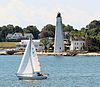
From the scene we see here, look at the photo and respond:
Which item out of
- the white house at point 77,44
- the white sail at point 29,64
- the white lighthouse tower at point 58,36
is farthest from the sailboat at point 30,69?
the white house at point 77,44

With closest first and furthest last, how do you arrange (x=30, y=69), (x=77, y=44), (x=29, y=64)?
(x=30, y=69) → (x=29, y=64) → (x=77, y=44)

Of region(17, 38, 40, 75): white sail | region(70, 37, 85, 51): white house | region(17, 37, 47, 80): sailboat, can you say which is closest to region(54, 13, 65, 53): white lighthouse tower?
region(70, 37, 85, 51): white house

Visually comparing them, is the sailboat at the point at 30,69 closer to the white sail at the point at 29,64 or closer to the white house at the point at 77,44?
the white sail at the point at 29,64

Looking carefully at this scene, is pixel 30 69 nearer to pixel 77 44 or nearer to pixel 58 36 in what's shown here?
pixel 58 36

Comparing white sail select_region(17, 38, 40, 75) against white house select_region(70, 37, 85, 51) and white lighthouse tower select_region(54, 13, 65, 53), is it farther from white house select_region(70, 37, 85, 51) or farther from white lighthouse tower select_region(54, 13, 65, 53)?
white house select_region(70, 37, 85, 51)

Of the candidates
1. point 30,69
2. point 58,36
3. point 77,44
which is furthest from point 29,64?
point 77,44

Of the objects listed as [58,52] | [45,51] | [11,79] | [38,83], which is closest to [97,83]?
[38,83]

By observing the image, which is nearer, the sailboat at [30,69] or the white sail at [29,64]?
the sailboat at [30,69]

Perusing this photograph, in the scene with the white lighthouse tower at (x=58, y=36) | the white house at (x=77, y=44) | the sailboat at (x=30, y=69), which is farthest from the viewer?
the white house at (x=77, y=44)

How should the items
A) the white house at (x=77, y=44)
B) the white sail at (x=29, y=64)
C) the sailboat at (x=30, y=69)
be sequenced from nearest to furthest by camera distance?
the sailboat at (x=30, y=69)
the white sail at (x=29, y=64)
the white house at (x=77, y=44)

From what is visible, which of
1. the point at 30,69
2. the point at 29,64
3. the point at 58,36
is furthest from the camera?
the point at 58,36

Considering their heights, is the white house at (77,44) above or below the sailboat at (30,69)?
above

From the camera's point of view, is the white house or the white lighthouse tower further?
the white house

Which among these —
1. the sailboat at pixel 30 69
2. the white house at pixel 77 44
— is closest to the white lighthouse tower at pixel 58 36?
the white house at pixel 77 44
